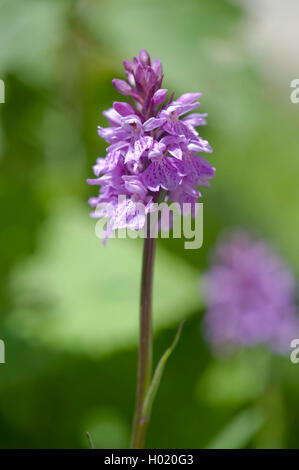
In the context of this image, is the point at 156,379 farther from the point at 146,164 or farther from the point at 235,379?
the point at 235,379

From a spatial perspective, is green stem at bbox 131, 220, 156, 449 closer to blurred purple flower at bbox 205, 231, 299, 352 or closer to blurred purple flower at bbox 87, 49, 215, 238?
blurred purple flower at bbox 87, 49, 215, 238

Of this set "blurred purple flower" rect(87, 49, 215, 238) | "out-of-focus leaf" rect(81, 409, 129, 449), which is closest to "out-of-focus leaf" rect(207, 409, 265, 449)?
"out-of-focus leaf" rect(81, 409, 129, 449)

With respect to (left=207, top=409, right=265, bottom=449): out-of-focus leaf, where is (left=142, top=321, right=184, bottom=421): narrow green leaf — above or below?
above

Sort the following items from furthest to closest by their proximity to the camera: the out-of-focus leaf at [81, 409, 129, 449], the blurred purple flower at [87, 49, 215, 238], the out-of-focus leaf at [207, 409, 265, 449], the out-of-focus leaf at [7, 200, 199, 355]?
the out-of-focus leaf at [7, 200, 199, 355]
the out-of-focus leaf at [81, 409, 129, 449]
the out-of-focus leaf at [207, 409, 265, 449]
the blurred purple flower at [87, 49, 215, 238]

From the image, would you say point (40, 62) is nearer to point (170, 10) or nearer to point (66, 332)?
point (170, 10)

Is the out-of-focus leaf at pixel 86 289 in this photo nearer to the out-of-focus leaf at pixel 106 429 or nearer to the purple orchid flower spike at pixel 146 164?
the out-of-focus leaf at pixel 106 429

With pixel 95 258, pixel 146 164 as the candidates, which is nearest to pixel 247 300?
pixel 95 258

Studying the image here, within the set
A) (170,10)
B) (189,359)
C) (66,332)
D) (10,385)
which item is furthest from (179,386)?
(170,10)
